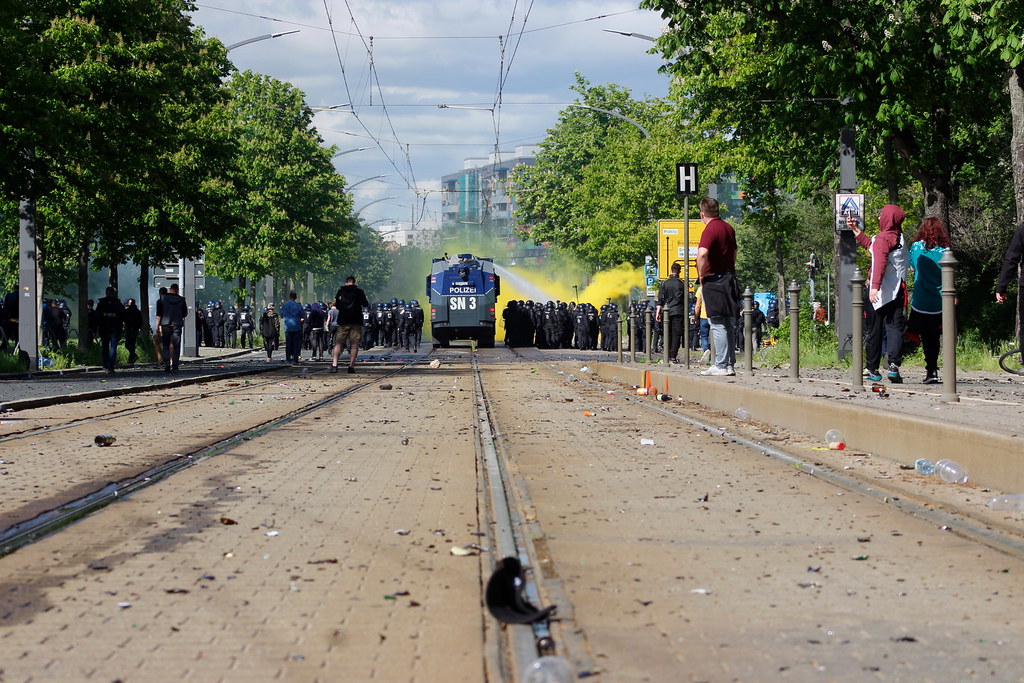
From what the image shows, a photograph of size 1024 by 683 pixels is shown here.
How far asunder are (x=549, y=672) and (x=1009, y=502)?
4197 mm

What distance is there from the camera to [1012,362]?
57.7 feet

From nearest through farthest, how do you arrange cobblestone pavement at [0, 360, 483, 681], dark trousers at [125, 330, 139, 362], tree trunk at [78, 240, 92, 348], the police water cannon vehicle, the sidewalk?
cobblestone pavement at [0, 360, 483, 681] → the sidewalk → tree trunk at [78, 240, 92, 348] → dark trousers at [125, 330, 139, 362] → the police water cannon vehicle

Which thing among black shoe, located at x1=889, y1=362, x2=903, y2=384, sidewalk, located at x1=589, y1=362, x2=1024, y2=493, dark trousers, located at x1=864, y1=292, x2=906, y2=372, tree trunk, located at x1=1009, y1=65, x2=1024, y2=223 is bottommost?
sidewalk, located at x1=589, y1=362, x2=1024, y2=493

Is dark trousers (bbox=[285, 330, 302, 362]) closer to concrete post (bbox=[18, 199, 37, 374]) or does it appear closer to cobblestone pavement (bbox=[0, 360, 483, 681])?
concrete post (bbox=[18, 199, 37, 374])

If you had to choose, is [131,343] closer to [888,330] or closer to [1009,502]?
[888,330]

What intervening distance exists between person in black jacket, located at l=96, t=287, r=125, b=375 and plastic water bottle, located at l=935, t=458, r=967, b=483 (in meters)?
20.0

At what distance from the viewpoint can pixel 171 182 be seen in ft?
111

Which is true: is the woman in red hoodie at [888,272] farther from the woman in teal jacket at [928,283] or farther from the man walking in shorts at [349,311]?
the man walking in shorts at [349,311]

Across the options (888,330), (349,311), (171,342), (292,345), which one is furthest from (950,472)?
(292,345)

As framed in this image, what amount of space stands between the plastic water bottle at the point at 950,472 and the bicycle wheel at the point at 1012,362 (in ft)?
29.7

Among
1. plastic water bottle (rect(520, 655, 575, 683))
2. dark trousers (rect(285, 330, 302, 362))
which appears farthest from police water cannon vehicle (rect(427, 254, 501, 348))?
plastic water bottle (rect(520, 655, 575, 683))

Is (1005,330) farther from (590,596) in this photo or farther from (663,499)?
(590,596)

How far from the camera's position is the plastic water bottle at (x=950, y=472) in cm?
809

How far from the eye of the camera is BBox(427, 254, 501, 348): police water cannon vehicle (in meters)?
51.8
